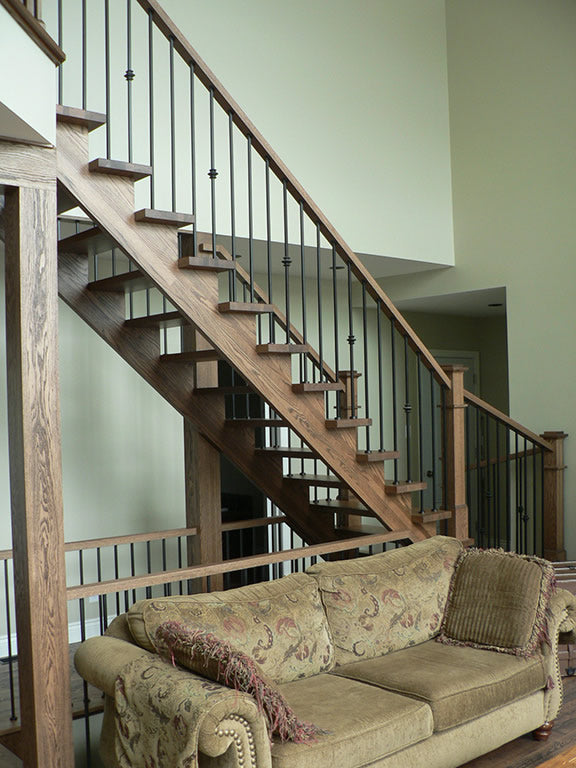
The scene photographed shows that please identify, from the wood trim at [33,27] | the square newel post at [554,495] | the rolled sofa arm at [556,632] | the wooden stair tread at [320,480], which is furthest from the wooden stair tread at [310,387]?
the square newel post at [554,495]

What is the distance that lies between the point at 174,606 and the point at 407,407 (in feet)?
6.28

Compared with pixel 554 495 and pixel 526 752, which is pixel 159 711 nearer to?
pixel 526 752

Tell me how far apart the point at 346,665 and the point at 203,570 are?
751 millimetres

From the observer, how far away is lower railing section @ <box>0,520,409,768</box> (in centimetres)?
331

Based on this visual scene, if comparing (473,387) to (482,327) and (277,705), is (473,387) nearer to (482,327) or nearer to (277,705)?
(482,327)

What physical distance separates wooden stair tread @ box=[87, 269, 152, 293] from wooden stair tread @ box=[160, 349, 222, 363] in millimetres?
401

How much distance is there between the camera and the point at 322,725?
111 inches

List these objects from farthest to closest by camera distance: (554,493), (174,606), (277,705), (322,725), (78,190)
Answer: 1. (554,493)
2. (78,190)
3. (174,606)
4. (322,725)
5. (277,705)

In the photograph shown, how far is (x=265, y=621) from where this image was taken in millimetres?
3223

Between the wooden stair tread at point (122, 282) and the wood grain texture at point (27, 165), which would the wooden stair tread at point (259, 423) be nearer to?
the wooden stair tread at point (122, 282)

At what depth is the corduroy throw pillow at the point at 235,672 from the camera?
2579 millimetres

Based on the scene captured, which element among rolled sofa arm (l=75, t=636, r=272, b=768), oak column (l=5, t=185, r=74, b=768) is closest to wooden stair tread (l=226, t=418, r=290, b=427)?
oak column (l=5, t=185, r=74, b=768)

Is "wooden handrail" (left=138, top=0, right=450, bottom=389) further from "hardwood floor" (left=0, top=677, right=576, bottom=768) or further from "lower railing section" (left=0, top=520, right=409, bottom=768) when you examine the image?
"hardwood floor" (left=0, top=677, right=576, bottom=768)

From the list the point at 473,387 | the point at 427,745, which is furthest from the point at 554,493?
the point at 427,745
